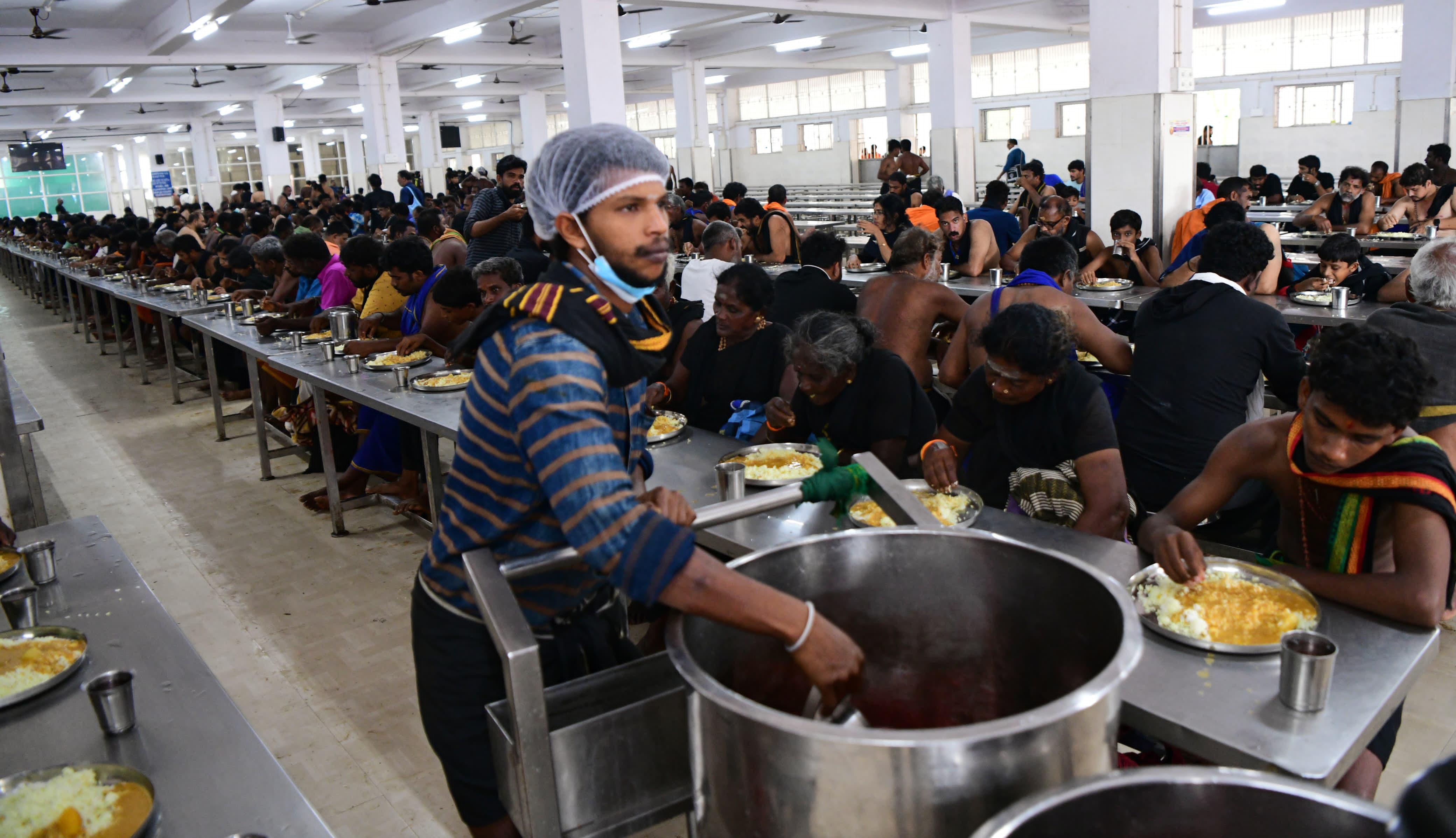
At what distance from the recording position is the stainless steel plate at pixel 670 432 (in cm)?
297

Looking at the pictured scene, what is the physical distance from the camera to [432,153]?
2133 centimetres

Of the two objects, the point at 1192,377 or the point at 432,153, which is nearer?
the point at 1192,377

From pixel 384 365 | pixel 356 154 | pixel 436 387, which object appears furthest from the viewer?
pixel 356 154

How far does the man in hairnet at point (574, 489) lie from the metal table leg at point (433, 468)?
7.43 feet

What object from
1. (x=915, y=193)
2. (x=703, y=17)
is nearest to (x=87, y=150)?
(x=703, y=17)

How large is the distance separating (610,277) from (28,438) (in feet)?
11.0

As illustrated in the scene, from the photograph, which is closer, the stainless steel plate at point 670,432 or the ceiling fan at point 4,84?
the stainless steel plate at point 670,432

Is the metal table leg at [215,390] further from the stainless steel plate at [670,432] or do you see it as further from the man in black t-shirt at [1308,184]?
the man in black t-shirt at [1308,184]

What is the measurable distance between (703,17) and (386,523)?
9631mm

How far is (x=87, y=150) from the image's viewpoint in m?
31.5

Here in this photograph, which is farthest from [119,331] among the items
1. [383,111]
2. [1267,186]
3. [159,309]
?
[1267,186]

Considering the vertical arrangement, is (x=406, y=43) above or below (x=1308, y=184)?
above

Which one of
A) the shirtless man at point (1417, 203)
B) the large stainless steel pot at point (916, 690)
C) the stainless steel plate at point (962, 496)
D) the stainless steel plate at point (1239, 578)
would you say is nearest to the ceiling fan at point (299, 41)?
the shirtless man at point (1417, 203)

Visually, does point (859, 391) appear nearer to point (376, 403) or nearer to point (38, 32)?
point (376, 403)
